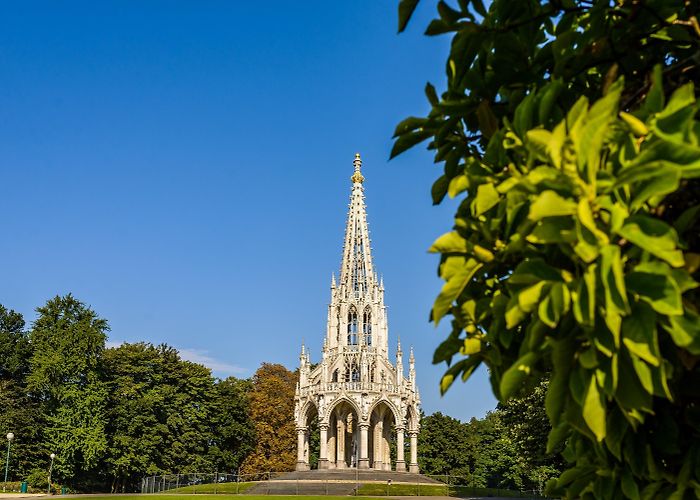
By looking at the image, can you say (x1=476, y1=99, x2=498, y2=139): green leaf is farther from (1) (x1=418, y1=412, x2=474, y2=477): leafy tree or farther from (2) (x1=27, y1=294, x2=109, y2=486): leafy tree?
(1) (x1=418, y1=412, x2=474, y2=477): leafy tree

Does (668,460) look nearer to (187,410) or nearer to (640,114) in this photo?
(640,114)

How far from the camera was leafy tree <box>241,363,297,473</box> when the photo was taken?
72.9 m

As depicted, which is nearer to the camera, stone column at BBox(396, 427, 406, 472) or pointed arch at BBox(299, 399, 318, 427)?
stone column at BBox(396, 427, 406, 472)

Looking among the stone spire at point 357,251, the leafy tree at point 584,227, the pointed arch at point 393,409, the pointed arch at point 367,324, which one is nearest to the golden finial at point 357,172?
the stone spire at point 357,251

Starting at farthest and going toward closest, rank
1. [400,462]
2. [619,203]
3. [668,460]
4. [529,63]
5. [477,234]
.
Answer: [400,462] → [529,63] → [668,460] → [477,234] → [619,203]

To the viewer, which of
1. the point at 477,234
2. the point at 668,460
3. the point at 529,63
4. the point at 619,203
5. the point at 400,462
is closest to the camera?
the point at 619,203

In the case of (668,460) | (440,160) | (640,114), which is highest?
(440,160)

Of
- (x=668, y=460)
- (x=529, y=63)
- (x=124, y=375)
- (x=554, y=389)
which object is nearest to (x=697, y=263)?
(x=554, y=389)

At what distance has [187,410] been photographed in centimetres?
6875

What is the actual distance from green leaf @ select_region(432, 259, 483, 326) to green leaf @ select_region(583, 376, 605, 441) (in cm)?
78

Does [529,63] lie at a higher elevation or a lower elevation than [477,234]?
higher

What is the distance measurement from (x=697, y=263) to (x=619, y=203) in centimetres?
61

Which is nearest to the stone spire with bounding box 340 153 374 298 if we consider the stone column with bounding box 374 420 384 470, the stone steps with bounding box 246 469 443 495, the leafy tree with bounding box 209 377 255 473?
the stone column with bounding box 374 420 384 470

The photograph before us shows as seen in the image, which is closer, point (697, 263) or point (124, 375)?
point (697, 263)
